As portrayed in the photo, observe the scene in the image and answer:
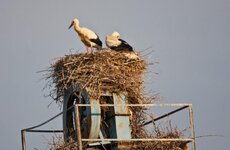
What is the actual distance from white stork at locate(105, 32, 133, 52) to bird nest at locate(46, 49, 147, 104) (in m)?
0.34

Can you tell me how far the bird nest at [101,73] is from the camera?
1284cm

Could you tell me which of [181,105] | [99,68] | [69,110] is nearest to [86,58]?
[99,68]

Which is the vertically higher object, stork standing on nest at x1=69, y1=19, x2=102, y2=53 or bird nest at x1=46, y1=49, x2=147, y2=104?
stork standing on nest at x1=69, y1=19, x2=102, y2=53

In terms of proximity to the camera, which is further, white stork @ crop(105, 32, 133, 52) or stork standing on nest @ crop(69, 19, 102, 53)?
stork standing on nest @ crop(69, 19, 102, 53)

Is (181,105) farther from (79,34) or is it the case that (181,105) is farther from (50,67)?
(79,34)

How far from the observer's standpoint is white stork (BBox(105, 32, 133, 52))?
1389cm

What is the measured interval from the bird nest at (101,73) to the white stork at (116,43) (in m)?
0.34

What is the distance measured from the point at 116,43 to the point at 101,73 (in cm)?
158

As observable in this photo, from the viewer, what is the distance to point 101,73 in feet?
42.2

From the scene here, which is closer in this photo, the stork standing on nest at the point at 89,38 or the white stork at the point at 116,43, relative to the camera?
the white stork at the point at 116,43

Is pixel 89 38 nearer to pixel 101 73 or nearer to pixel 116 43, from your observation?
pixel 116 43

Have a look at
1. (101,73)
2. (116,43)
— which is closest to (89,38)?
(116,43)

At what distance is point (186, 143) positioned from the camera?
497 inches

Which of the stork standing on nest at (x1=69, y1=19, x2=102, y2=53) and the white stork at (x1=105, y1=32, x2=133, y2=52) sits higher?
the stork standing on nest at (x1=69, y1=19, x2=102, y2=53)
